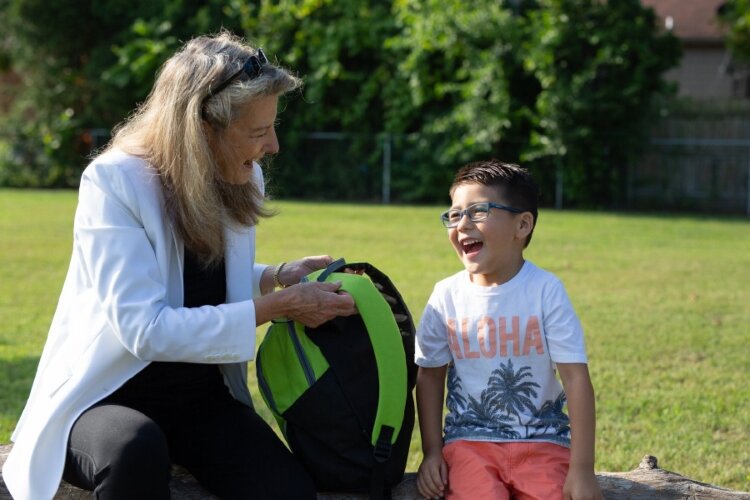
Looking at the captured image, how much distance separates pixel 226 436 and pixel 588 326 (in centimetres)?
465

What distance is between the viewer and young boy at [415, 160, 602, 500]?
2.98m

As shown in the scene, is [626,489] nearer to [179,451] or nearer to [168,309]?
[179,451]

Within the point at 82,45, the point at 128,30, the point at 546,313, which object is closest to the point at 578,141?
the point at 128,30

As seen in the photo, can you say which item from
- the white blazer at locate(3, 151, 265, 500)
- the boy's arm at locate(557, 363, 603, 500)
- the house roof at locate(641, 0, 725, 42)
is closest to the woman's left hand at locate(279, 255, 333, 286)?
the white blazer at locate(3, 151, 265, 500)

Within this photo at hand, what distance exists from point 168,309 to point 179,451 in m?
0.50

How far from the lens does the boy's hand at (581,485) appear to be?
2.87 metres

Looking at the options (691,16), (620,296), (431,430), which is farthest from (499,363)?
(691,16)

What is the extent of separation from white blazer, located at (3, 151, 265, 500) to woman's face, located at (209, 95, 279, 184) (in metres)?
0.24

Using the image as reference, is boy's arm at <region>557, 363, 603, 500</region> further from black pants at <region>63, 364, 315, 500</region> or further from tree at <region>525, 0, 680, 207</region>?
tree at <region>525, 0, 680, 207</region>

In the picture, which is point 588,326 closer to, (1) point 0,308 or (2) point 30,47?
(1) point 0,308

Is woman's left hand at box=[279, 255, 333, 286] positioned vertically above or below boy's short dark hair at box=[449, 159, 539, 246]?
below

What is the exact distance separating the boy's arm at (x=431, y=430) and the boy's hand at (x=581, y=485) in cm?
38

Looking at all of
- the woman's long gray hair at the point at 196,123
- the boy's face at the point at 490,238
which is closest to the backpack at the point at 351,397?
the boy's face at the point at 490,238

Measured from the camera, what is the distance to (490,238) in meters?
3.09
